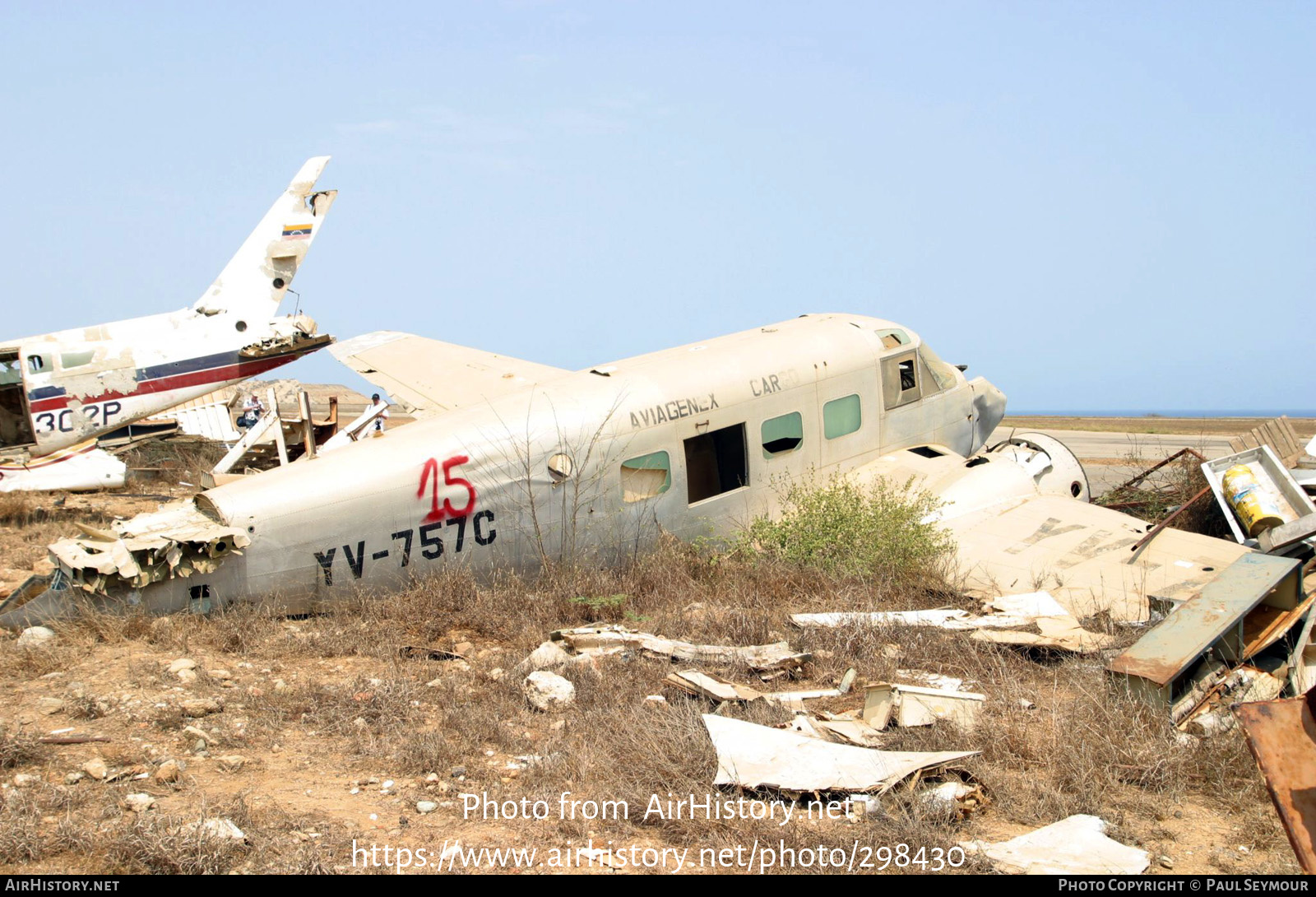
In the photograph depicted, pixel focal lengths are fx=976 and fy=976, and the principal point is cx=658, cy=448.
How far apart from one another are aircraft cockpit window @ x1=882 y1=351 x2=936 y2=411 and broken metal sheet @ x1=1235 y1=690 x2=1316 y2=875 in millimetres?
8893

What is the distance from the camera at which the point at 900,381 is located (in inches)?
518

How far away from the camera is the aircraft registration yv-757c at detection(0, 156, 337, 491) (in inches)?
645

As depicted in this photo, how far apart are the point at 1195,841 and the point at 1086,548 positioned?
18.7ft

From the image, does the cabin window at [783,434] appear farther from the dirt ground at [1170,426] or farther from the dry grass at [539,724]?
the dirt ground at [1170,426]

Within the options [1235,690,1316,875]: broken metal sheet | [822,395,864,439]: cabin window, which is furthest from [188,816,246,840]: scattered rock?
[822,395,864,439]: cabin window

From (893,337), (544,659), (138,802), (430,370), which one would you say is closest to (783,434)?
(893,337)

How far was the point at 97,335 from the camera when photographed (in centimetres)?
1684

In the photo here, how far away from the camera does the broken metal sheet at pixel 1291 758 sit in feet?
12.8

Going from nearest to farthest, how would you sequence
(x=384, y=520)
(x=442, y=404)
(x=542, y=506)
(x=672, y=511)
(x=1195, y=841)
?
(x=1195, y=841) < (x=384, y=520) < (x=542, y=506) < (x=672, y=511) < (x=442, y=404)

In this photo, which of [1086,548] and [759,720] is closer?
[759,720]

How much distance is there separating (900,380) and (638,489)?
4.51 m

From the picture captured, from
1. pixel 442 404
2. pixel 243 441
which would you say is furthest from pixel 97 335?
pixel 442 404

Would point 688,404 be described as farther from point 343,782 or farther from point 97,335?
point 97,335

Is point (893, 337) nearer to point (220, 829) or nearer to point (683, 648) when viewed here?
point (683, 648)
